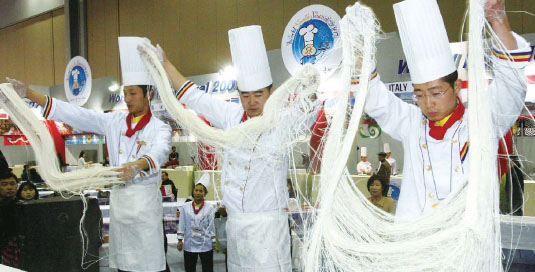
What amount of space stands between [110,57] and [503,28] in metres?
12.1

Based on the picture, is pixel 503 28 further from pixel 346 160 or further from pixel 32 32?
pixel 32 32

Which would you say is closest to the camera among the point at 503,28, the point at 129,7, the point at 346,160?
the point at 346,160

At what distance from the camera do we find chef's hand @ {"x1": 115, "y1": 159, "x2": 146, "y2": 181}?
199 centimetres

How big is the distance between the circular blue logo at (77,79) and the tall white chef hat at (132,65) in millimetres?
5316

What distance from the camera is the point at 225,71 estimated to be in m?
9.39

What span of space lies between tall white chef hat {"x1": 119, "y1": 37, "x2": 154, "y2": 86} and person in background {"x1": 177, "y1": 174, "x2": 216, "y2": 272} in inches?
52.6

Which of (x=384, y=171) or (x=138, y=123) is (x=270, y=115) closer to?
(x=138, y=123)

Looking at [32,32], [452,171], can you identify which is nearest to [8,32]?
[32,32]

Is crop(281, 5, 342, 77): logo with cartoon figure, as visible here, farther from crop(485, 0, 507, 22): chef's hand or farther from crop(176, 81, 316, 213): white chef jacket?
crop(485, 0, 507, 22): chef's hand

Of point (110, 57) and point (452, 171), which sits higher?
point (110, 57)

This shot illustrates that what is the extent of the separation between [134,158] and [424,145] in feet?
4.80

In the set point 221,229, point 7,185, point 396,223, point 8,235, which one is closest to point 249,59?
point 396,223

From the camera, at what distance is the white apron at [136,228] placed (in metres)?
2.18

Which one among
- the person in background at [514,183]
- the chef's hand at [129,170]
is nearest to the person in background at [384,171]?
the person in background at [514,183]
